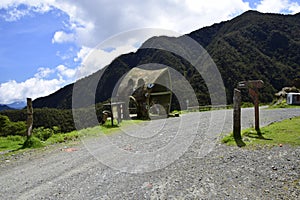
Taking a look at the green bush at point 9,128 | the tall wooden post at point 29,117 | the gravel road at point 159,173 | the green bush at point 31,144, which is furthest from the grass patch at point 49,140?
the green bush at point 9,128

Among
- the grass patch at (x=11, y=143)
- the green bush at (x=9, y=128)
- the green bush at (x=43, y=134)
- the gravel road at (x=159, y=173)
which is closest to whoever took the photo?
the gravel road at (x=159, y=173)

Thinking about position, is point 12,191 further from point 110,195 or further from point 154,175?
point 154,175

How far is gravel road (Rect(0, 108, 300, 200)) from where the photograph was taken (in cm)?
537

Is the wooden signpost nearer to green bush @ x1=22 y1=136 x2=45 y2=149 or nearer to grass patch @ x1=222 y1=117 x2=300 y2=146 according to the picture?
grass patch @ x1=222 y1=117 x2=300 y2=146

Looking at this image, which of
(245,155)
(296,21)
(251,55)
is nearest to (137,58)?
(251,55)

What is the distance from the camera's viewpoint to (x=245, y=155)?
719 centimetres

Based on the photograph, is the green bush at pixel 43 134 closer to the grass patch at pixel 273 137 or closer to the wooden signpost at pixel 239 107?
the grass patch at pixel 273 137

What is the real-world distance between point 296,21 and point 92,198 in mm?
104212

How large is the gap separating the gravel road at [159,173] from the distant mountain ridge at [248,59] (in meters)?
27.3

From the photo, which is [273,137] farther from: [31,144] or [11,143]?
[11,143]

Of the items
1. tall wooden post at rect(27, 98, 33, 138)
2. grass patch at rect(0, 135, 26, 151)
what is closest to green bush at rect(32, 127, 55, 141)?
grass patch at rect(0, 135, 26, 151)

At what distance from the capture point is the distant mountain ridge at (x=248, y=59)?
57.1 meters

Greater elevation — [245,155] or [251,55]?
[251,55]

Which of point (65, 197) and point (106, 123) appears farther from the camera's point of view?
point (106, 123)
